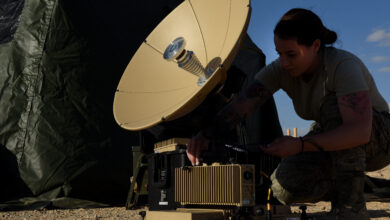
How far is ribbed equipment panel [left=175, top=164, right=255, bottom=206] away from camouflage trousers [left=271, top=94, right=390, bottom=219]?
0.41 meters

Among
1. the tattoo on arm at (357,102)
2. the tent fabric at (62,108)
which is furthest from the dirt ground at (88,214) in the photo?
the tattoo on arm at (357,102)

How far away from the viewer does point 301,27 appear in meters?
2.35

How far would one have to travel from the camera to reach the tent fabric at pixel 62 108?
18.6 ft

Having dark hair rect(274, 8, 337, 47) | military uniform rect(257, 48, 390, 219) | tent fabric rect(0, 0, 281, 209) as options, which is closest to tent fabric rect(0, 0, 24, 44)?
tent fabric rect(0, 0, 281, 209)

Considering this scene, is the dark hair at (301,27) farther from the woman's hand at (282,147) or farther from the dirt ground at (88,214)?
the dirt ground at (88,214)

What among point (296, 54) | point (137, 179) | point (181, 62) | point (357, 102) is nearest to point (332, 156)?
point (357, 102)

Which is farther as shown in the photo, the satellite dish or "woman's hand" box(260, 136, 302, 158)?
the satellite dish

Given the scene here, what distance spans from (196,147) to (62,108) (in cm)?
372

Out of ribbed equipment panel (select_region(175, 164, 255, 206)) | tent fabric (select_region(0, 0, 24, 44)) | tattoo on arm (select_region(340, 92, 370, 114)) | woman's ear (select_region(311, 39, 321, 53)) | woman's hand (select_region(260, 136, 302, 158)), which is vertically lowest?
ribbed equipment panel (select_region(175, 164, 255, 206))

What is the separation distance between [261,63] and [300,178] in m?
4.63

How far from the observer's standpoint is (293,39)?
7.69ft

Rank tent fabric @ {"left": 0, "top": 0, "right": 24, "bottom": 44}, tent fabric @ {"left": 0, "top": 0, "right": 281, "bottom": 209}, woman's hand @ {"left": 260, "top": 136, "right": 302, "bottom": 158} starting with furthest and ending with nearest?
tent fabric @ {"left": 0, "top": 0, "right": 24, "bottom": 44} → tent fabric @ {"left": 0, "top": 0, "right": 281, "bottom": 209} → woman's hand @ {"left": 260, "top": 136, "right": 302, "bottom": 158}

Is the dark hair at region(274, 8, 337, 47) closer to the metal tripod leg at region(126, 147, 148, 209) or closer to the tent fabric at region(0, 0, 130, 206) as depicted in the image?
the metal tripod leg at region(126, 147, 148, 209)

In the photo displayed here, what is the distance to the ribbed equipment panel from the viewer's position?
A: 7.04ft
